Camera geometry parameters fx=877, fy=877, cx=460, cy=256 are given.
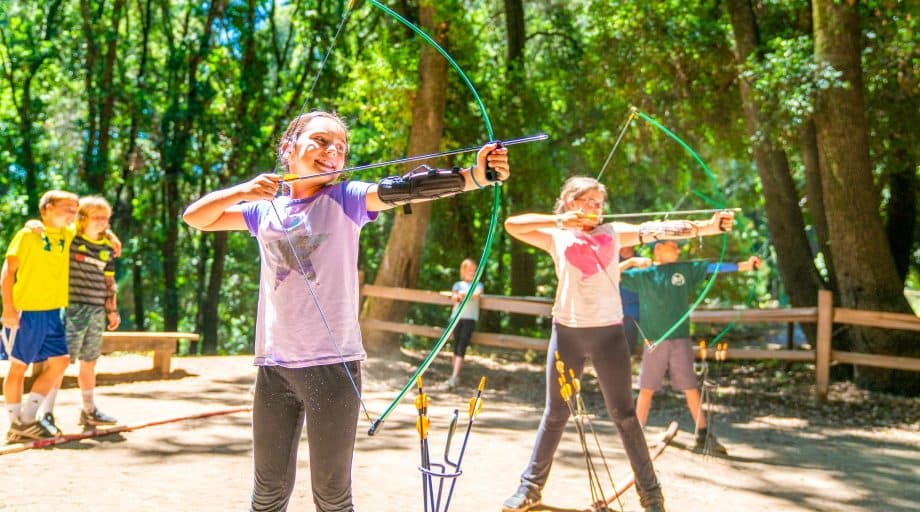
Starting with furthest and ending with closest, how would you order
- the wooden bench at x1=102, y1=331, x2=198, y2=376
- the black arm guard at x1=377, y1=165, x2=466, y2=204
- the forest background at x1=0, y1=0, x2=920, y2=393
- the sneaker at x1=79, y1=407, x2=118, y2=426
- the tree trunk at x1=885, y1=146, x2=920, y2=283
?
1. the tree trunk at x1=885, y1=146, x2=920, y2=283
2. the forest background at x1=0, y1=0, x2=920, y2=393
3. the wooden bench at x1=102, y1=331, x2=198, y2=376
4. the sneaker at x1=79, y1=407, x2=118, y2=426
5. the black arm guard at x1=377, y1=165, x2=466, y2=204

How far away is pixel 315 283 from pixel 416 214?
347 inches

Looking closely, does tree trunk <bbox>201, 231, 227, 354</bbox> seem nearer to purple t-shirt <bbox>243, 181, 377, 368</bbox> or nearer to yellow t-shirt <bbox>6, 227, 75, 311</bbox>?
yellow t-shirt <bbox>6, 227, 75, 311</bbox>

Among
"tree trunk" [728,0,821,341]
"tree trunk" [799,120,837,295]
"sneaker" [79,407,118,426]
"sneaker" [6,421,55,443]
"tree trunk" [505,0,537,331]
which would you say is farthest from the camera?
"tree trunk" [505,0,537,331]

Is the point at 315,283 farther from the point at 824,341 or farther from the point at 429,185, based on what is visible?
the point at 824,341

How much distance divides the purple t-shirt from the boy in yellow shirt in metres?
3.37

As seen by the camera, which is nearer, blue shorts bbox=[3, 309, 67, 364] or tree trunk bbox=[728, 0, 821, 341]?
blue shorts bbox=[3, 309, 67, 364]

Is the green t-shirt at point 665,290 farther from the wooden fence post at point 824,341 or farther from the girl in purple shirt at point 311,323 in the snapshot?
the girl in purple shirt at point 311,323

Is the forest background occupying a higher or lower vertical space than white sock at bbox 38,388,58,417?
higher

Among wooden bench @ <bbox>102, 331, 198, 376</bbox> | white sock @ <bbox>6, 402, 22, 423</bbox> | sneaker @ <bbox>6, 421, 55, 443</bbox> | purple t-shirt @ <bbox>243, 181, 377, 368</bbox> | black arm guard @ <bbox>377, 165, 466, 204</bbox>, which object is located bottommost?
sneaker @ <bbox>6, 421, 55, 443</bbox>

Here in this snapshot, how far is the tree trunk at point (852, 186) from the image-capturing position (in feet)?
29.8

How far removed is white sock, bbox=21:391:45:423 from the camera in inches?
214

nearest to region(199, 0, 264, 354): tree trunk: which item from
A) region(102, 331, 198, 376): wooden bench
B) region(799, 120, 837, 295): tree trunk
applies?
region(102, 331, 198, 376): wooden bench

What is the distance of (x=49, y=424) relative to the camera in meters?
5.56

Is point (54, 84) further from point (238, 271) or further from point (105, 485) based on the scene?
point (105, 485)
